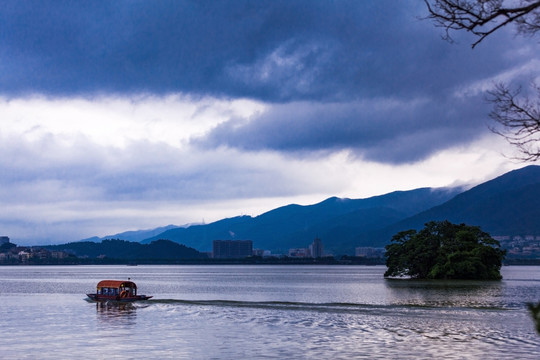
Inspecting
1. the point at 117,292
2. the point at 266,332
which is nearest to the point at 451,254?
the point at 117,292

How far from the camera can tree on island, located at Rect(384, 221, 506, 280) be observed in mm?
135000

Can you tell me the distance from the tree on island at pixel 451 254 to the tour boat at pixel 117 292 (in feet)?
236

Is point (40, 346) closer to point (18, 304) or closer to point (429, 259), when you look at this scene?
point (18, 304)

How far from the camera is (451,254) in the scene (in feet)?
442

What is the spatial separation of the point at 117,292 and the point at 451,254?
7454cm

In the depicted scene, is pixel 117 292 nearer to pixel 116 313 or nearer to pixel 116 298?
pixel 116 298

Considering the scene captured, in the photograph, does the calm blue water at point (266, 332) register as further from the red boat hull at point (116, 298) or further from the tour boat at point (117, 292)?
the tour boat at point (117, 292)

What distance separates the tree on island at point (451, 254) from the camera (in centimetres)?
13500

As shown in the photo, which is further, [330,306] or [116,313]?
[330,306]

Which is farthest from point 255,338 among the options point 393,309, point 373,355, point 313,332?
point 393,309

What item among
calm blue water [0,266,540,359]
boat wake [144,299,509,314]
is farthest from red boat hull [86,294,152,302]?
calm blue water [0,266,540,359]

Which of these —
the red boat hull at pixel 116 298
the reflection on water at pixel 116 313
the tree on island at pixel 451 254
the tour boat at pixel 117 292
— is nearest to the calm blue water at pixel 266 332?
the reflection on water at pixel 116 313

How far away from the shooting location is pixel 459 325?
54.3 metres

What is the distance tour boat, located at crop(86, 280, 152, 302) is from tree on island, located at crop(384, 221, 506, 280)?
71870mm
